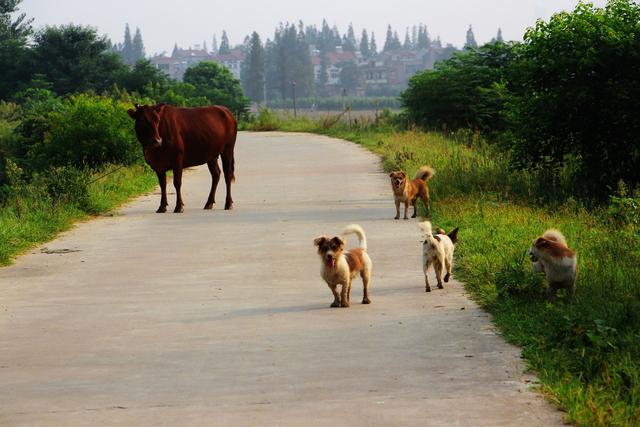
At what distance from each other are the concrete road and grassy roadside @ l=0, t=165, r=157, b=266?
12.5 inches

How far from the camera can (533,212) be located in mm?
17297

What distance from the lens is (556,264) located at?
10336mm

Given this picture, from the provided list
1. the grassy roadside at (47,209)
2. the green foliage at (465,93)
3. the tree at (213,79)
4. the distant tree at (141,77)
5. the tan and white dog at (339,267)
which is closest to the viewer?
the tan and white dog at (339,267)

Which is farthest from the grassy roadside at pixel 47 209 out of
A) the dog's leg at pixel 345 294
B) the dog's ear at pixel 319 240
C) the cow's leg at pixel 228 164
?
the dog's leg at pixel 345 294

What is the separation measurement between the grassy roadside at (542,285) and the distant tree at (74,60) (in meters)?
47.3

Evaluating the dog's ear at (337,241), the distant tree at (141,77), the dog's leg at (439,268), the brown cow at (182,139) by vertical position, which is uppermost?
the distant tree at (141,77)

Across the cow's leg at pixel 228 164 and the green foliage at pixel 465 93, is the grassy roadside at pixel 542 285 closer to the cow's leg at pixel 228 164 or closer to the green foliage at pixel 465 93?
the cow's leg at pixel 228 164

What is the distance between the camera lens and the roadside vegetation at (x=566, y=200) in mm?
8266

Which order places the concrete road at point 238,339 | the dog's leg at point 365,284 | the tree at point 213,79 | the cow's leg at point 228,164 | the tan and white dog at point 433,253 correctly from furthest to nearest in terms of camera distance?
the tree at point 213,79 < the cow's leg at point 228,164 < the tan and white dog at point 433,253 < the dog's leg at point 365,284 < the concrete road at point 238,339

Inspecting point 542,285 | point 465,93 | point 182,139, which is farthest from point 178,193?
point 465,93

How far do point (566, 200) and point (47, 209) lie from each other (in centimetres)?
815

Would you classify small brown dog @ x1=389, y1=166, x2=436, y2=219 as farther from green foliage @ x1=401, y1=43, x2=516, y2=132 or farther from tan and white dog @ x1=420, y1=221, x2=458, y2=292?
green foliage @ x1=401, y1=43, x2=516, y2=132

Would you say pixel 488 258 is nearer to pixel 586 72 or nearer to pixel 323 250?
pixel 323 250

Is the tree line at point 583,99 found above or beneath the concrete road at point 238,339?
above
